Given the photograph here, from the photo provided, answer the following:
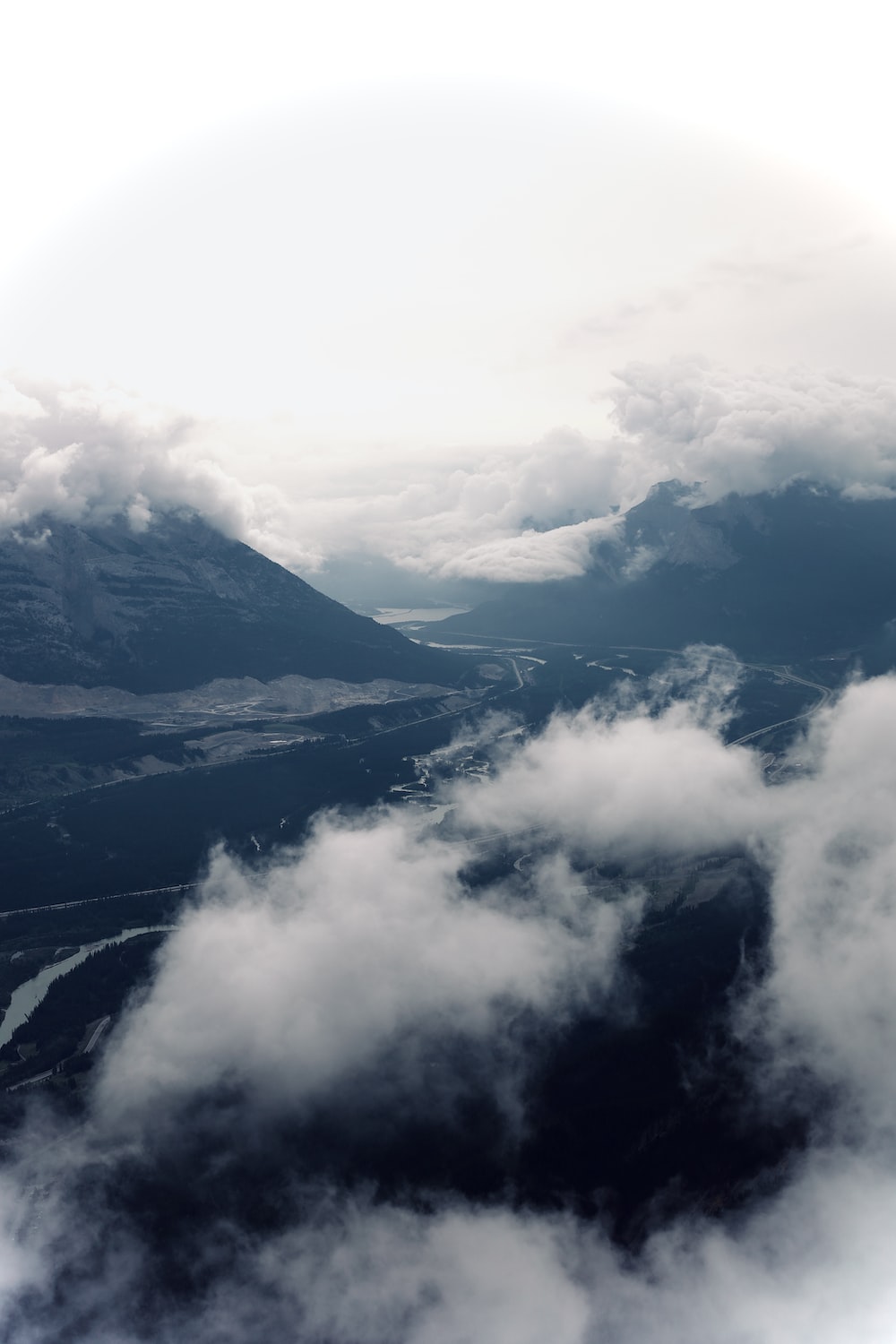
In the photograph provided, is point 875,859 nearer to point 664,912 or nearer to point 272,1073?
point 664,912

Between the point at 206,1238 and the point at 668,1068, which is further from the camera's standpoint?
the point at 668,1068

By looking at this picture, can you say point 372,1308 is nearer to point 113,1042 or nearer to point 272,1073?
point 272,1073

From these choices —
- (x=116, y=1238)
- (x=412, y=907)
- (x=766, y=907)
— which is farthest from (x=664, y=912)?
(x=116, y=1238)

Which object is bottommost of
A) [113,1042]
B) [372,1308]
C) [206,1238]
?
[372,1308]

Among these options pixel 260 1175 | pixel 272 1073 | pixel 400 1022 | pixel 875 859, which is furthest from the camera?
pixel 875 859

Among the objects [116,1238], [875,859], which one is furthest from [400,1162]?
[875,859]

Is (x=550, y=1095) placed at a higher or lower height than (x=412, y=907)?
lower

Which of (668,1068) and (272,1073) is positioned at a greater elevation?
(272,1073)

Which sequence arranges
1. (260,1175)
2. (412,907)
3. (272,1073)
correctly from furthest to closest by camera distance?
(412,907) → (272,1073) → (260,1175)

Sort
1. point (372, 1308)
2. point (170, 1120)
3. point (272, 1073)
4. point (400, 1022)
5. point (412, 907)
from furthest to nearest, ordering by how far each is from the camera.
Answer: point (412, 907) → point (400, 1022) → point (272, 1073) → point (170, 1120) → point (372, 1308)

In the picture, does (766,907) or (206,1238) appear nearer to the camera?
(206,1238)
